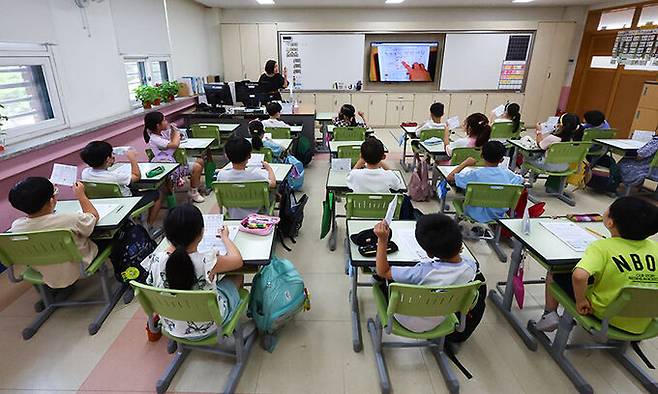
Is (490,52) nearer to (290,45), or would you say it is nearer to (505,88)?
(505,88)

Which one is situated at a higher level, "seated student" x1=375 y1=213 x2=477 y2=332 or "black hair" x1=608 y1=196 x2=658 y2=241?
"black hair" x1=608 y1=196 x2=658 y2=241

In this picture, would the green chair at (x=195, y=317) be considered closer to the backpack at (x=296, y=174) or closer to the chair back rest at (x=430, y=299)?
the chair back rest at (x=430, y=299)

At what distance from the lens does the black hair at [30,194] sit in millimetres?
1988

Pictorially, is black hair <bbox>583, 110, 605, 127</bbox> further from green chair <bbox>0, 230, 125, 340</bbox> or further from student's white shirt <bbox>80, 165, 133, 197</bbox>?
green chair <bbox>0, 230, 125, 340</bbox>

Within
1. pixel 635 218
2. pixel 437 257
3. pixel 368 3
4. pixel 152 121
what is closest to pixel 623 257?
pixel 635 218

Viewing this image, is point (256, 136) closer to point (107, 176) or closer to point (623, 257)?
point (107, 176)

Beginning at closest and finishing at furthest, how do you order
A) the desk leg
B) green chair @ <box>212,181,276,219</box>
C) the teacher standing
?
1. the desk leg
2. green chair @ <box>212,181,276,219</box>
3. the teacher standing

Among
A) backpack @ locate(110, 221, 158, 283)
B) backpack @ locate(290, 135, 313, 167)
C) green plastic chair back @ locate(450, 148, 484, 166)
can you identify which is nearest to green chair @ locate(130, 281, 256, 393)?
backpack @ locate(110, 221, 158, 283)

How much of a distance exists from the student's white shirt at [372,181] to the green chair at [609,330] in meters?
1.32

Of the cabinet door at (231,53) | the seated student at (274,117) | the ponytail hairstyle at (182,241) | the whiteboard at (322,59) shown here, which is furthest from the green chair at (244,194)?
the cabinet door at (231,53)

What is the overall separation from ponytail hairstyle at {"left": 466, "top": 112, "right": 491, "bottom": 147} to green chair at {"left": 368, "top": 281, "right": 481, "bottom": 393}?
2.55m

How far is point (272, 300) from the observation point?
82.6 inches

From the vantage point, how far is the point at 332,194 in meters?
3.06

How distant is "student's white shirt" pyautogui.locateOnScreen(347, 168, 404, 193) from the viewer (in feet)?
9.22
